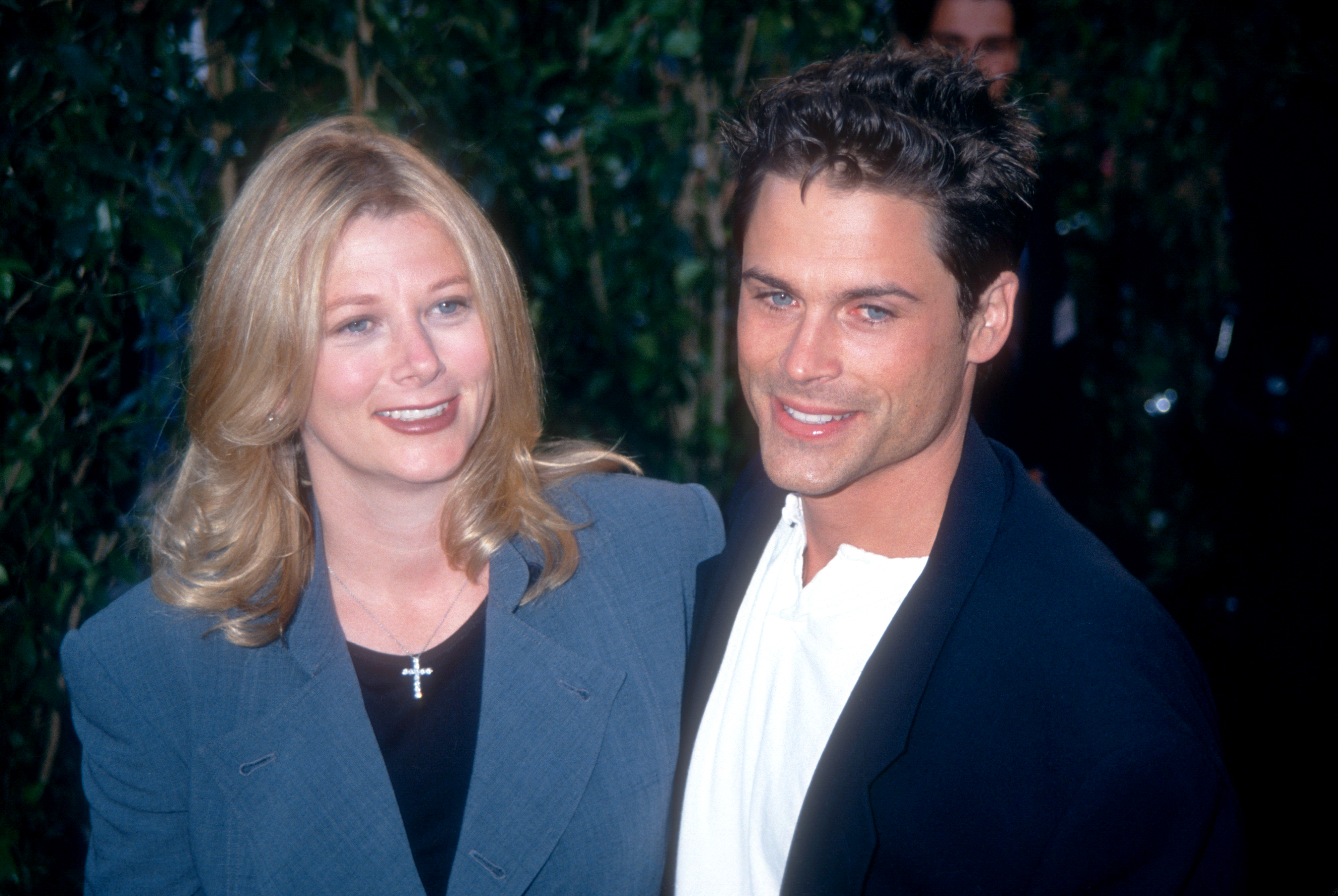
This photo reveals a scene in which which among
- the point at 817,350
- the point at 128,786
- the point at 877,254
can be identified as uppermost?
the point at 877,254

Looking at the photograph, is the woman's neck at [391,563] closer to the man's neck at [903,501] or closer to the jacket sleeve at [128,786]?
the jacket sleeve at [128,786]

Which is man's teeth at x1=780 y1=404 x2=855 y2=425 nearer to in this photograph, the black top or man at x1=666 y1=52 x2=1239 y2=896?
man at x1=666 y1=52 x2=1239 y2=896

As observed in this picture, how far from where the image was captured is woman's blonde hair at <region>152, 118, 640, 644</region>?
5.50 feet

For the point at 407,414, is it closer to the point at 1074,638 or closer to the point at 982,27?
the point at 1074,638

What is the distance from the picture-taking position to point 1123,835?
41.5 inches

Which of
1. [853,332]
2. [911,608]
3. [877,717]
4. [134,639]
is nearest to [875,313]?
[853,332]

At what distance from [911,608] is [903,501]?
0.66 ft

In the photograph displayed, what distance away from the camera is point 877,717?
1.27m

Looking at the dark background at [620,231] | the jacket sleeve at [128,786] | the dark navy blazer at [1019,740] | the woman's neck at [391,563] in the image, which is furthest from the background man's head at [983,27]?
the jacket sleeve at [128,786]

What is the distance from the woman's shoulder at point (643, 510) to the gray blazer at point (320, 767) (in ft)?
0.94

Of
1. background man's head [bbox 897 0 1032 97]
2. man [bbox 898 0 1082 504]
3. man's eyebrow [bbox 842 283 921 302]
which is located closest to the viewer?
man's eyebrow [bbox 842 283 921 302]

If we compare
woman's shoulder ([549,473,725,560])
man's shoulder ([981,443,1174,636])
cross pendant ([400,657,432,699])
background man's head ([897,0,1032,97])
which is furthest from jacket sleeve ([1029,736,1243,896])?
background man's head ([897,0,1032,97])

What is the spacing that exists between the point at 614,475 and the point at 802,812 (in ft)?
3.12

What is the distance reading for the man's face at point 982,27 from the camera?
2.65 m
